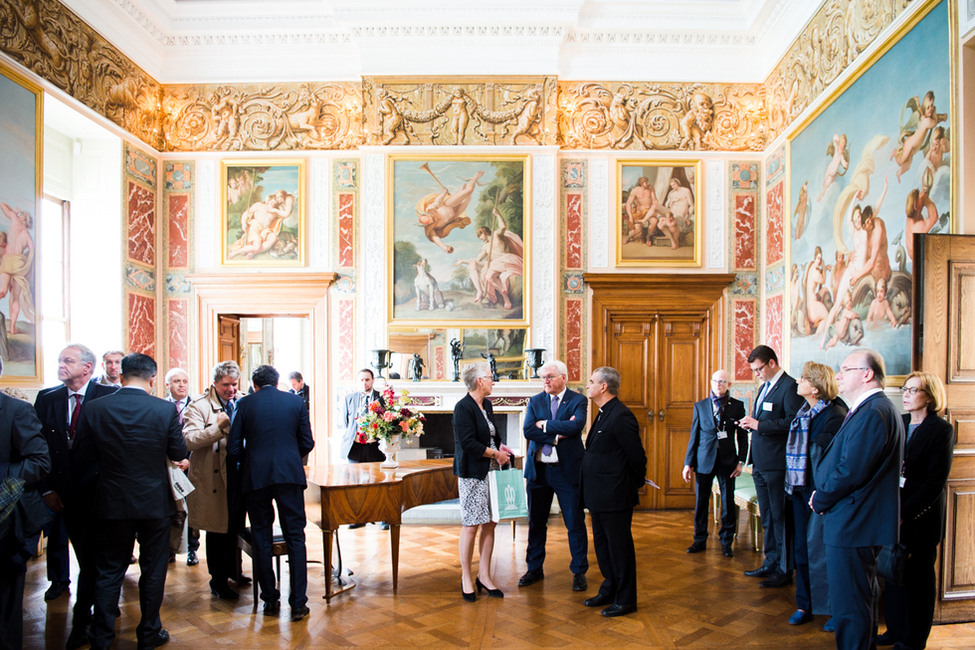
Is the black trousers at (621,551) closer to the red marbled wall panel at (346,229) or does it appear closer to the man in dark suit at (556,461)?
the man in dark suit at (556,461)

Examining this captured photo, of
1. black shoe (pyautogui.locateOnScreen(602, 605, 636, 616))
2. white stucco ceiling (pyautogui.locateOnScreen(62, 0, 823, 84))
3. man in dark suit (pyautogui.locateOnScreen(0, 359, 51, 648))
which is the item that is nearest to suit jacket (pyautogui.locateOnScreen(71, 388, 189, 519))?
man in dark suit (pyautogui.locateOnScreen(0, 359, 51, 648))

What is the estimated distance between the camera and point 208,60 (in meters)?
8.57

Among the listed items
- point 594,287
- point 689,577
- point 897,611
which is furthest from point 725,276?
point 897,611

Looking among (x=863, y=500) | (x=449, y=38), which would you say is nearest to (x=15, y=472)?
(x=863, y=500)

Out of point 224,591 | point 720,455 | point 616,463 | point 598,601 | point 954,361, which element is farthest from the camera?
point 720,455

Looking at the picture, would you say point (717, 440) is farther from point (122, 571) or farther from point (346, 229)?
point (346, 229)

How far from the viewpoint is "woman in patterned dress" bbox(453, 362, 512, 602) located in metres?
4.62

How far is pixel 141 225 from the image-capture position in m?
8.23

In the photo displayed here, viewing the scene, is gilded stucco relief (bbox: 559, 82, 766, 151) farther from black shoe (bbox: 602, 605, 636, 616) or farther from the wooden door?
black shoe (bbox: 602, 605, 636, 616)

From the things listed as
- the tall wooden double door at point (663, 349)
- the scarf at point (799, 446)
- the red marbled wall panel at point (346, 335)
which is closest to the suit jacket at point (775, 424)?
the scarf at point (799, 446)

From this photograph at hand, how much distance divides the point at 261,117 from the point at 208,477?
555 cm

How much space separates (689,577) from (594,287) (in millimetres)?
4035

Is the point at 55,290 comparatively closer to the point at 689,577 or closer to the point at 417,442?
the point at 417,442

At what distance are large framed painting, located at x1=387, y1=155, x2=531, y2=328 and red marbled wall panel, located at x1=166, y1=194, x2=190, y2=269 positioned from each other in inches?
109
